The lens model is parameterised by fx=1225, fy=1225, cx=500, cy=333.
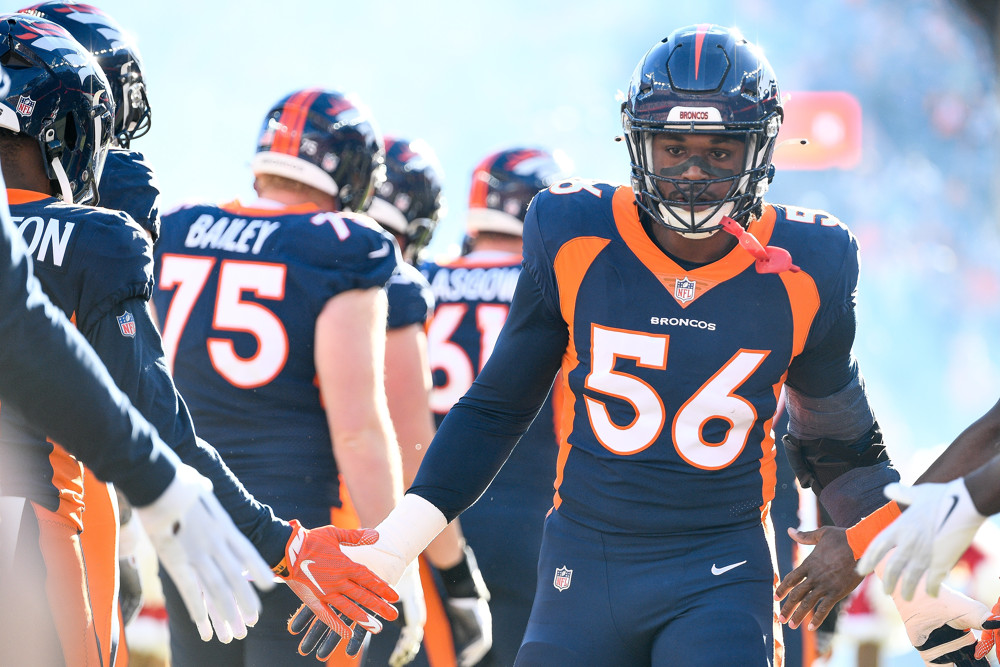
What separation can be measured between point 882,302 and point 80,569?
16.3 meters

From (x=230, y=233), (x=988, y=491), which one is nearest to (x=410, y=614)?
(x=230, y=233)

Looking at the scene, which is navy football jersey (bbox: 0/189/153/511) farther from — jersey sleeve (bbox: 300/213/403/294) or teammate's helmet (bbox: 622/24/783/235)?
teammate's helmet (bbox: 622/24/783/235)

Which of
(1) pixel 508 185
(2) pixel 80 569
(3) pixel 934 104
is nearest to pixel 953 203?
(3) pixel 934 104

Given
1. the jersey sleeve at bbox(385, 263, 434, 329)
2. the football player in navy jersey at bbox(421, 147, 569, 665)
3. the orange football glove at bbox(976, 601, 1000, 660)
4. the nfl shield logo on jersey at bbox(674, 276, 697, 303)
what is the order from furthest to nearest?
the football player in navy jersey at bbox(421, 147, 569, 665) < the jersey sleeve at bbox(385, 263, 434, 329) < the orange football glove at bbox(976, 601, 1000, 660) < the nfl shield logo on jersey at bbox(674, 276, 697, 303)

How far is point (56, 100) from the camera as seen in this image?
2547mm

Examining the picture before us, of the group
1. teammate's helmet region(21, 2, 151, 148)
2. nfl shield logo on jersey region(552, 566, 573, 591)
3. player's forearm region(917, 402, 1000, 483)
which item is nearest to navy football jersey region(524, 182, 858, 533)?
nfl shield logo on jersey region(552, 566, 573, 591)

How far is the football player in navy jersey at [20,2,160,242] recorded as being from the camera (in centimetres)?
319

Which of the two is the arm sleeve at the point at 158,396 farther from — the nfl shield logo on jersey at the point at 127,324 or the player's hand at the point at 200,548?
the player's hand at the point at 200,548

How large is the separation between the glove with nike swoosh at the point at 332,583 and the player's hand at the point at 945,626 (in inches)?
54.9

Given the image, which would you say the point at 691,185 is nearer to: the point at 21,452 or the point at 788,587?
the point at 788,587

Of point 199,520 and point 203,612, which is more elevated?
point 199,520

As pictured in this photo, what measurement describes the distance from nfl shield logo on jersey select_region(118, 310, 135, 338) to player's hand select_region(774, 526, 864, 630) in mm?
1488

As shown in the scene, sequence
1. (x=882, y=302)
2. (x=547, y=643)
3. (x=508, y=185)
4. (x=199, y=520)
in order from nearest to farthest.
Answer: (x=199, y=520), (x=547, y=643), (x=508, y=185), (x=882, y=302)

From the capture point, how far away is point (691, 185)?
274 centimetres
